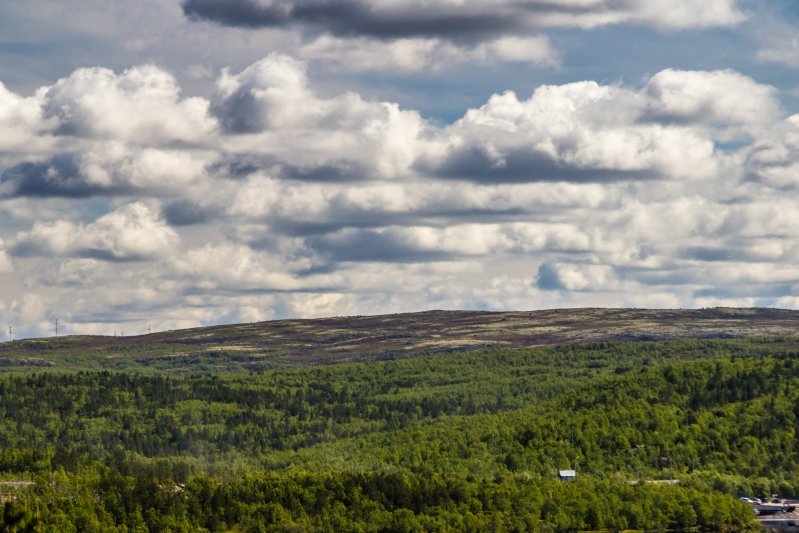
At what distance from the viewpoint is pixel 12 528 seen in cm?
16150
